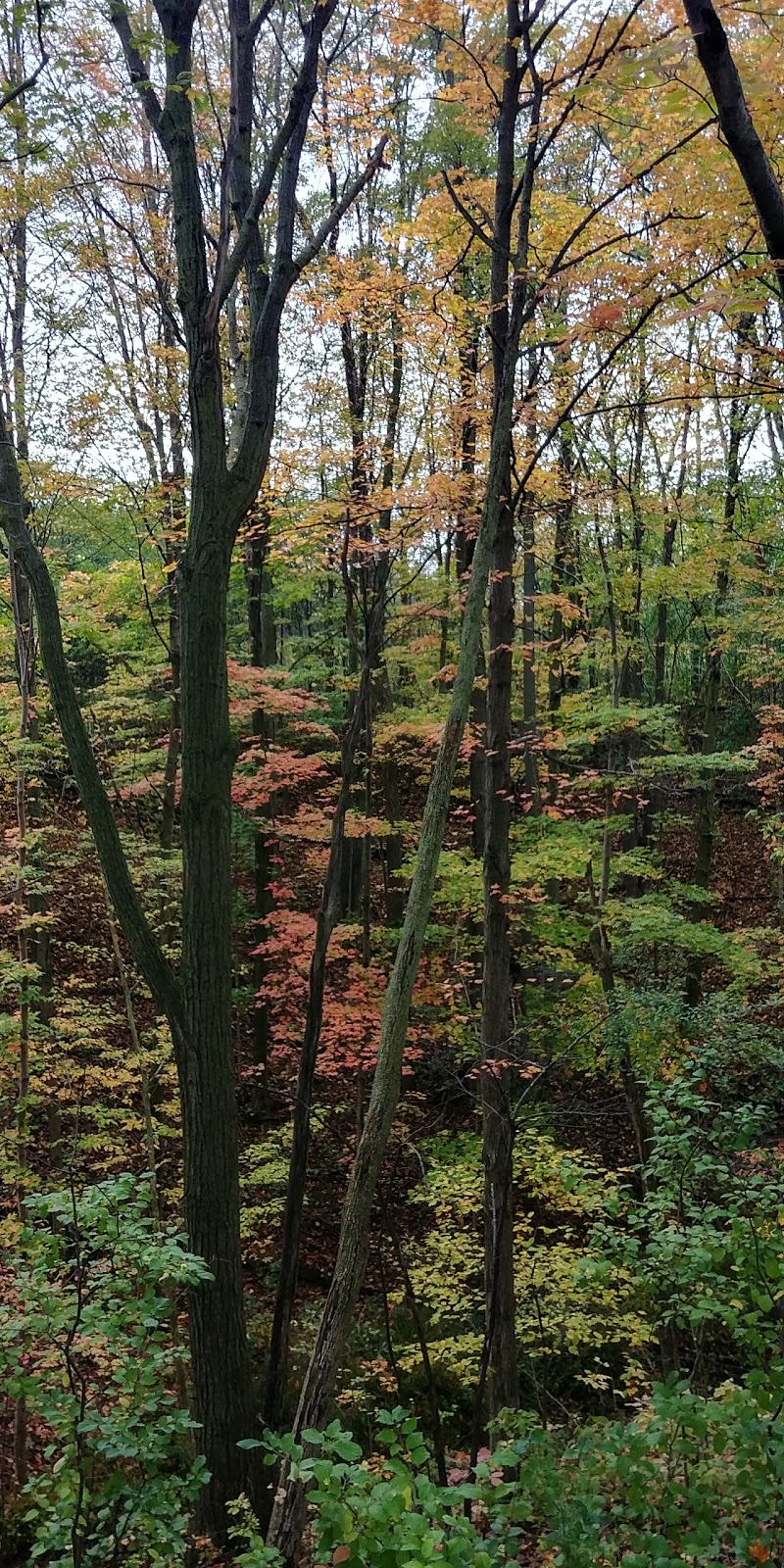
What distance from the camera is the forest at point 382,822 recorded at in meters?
3.06

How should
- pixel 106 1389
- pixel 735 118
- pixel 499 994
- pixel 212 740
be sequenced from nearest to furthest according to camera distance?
Result: pixel 735 118 → pixel 106 1389 → pixel 212 740 → pixel 499 994

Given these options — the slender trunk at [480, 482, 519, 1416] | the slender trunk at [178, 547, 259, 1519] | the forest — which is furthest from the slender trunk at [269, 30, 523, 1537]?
the slender trunk at [480, 482, 519, 1416]

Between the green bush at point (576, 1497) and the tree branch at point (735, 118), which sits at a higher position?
the tree branch at point (735, 118)

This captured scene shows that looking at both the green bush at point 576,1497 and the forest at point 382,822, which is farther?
the forest at point 382,822

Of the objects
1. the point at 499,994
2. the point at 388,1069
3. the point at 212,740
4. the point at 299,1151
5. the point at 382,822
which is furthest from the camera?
the point at 382,822

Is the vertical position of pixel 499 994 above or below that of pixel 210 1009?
below

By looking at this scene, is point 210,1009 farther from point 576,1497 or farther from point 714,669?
point 714,669

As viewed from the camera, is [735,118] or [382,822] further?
[382,822]

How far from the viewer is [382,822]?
9844 millimetres

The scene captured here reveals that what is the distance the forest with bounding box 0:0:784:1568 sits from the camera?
10.0 feet

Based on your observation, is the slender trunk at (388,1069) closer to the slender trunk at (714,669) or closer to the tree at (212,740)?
the tree at (212,740)

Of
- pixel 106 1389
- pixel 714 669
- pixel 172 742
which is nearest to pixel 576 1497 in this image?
pixel 106 1389

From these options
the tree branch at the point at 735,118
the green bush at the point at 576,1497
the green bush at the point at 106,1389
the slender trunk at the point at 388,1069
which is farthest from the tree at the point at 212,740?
the tree branch at the point at 735,118

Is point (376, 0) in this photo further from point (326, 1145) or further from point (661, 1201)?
point (326, 1145)
